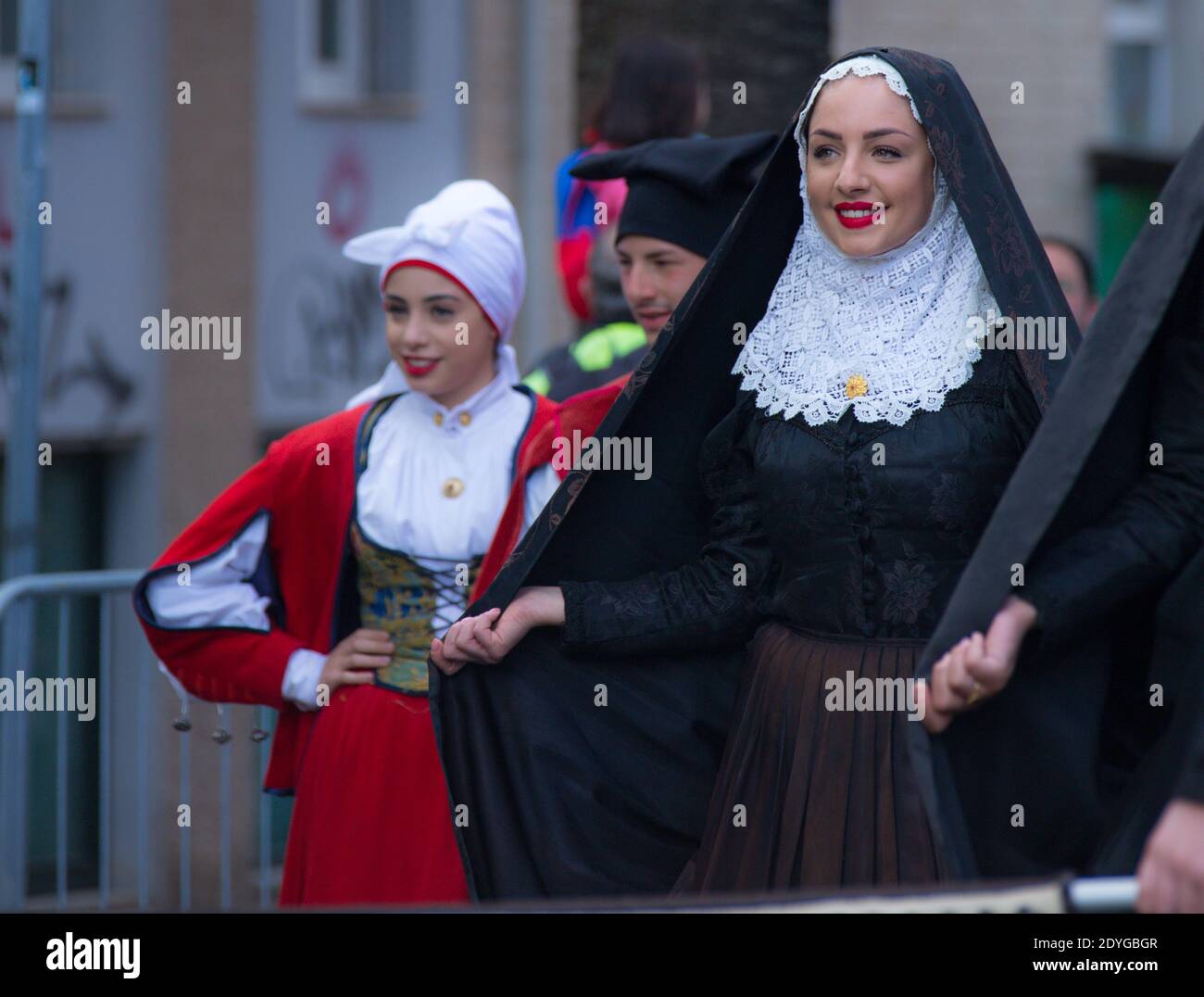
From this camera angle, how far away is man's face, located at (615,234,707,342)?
13.5ft

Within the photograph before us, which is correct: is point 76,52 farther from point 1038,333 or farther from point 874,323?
point 1038,333

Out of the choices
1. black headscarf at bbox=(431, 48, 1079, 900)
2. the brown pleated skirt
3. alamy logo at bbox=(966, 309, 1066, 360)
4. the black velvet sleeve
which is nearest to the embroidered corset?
black headscarf at bbox=(431, 48, 1079, 900)

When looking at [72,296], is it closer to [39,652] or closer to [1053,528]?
[39,652]

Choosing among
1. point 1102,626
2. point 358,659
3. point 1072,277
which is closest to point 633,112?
point 1072,277

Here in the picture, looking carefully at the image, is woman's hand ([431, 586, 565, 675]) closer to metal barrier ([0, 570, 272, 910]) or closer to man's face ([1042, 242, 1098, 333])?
metal barrier ([0, 570, 272, 910])

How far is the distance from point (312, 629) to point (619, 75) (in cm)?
187

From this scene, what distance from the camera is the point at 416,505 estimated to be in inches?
157

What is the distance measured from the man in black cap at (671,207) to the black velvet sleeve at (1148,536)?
137 cm

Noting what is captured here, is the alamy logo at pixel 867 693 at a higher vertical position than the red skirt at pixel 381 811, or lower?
higher

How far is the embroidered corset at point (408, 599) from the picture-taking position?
395cm

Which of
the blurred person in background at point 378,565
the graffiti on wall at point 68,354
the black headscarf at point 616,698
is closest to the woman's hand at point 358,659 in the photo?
the blurred person in background at point 378,565

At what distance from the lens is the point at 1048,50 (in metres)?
11.3

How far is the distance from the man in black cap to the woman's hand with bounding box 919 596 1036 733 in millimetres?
1429
